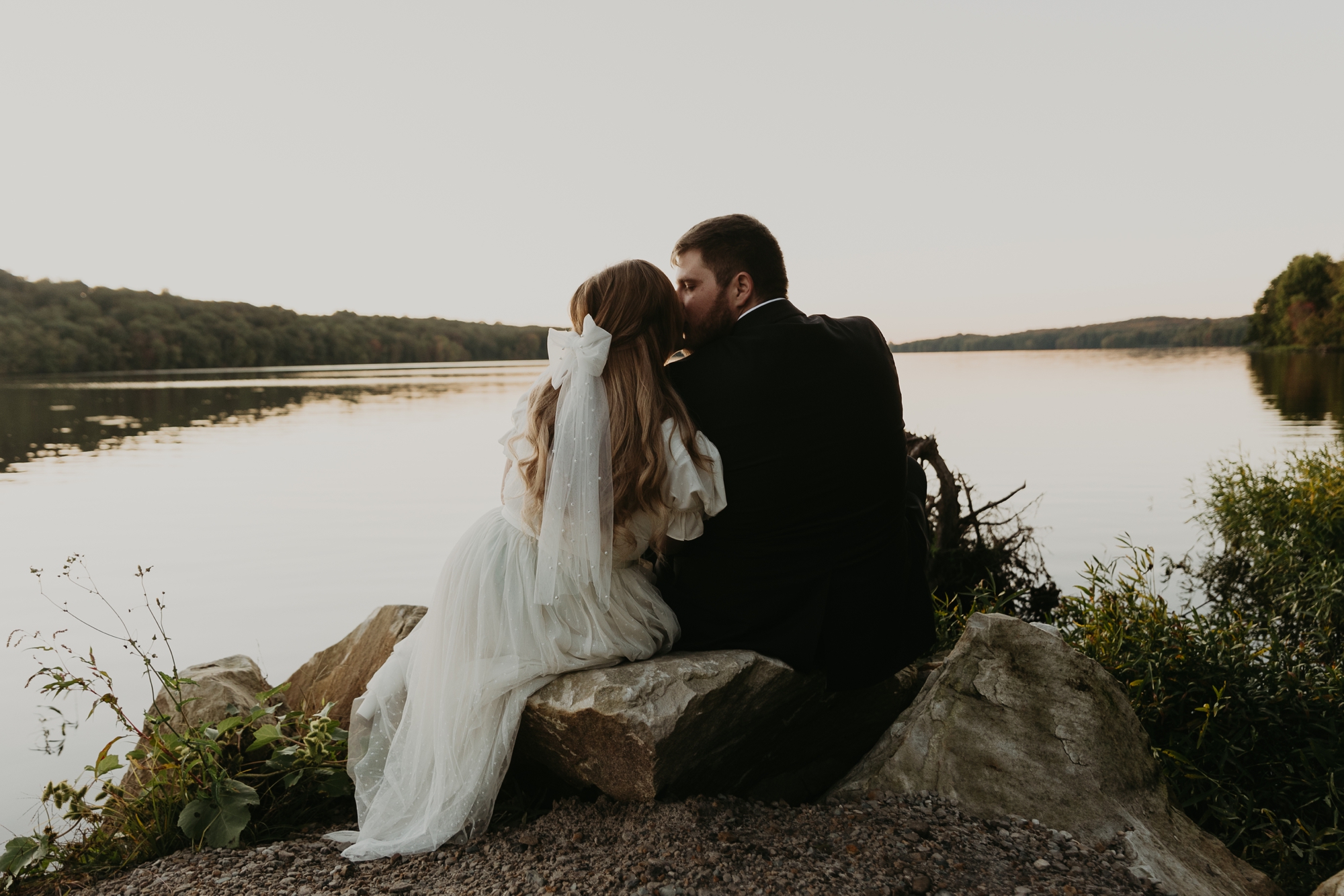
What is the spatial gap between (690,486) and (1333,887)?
2349 millimetres

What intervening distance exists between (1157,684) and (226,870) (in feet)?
13.0

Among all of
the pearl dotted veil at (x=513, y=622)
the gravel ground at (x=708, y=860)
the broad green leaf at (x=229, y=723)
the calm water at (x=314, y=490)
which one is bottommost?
the calm water at (x=314, y=490)

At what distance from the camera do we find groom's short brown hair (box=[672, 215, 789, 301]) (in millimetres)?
3277

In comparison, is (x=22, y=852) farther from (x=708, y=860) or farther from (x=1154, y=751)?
(x=1154, y=751)

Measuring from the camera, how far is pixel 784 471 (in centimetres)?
313

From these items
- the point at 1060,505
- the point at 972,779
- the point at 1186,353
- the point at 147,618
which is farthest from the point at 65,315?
the point at 1186,353

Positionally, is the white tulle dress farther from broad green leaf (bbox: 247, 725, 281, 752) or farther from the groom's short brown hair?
the groom's short brown hair

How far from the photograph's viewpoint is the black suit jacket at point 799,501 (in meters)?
3.11

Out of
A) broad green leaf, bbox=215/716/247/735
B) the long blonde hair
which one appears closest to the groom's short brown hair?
the long blonde hair

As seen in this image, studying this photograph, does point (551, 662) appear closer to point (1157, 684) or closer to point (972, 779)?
point (972, 779)

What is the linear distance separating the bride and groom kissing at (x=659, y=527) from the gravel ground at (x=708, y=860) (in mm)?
203

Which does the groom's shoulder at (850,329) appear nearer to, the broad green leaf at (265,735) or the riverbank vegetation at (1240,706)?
the riverbank vegetation at (1240,706)

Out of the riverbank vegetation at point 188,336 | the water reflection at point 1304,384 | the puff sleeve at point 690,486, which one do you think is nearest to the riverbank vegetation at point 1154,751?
the puff sleeve at point 690,486

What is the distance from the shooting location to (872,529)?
133 inches
